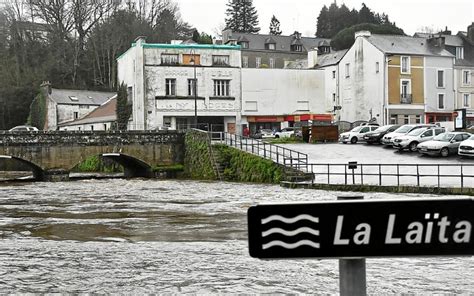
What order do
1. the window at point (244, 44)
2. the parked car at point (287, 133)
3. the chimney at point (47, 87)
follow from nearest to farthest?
the parked car at point (287, 133) → the chimney at point (47, 87) → the window at point (244, 44)

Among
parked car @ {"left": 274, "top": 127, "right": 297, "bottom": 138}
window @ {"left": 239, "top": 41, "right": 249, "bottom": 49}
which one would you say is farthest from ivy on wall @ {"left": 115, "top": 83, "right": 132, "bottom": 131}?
window @ {"left": 239, "top": 41, "right": 249, "bottom": 49}

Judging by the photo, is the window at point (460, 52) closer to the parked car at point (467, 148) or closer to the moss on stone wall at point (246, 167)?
the parked car at point (467, 148)

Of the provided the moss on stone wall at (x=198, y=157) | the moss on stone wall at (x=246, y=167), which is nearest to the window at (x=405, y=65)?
the moss on stone wall at (x=198, y=157)

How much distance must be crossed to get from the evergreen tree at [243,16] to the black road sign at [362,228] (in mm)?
108991

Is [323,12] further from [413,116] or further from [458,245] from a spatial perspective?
[458,245]

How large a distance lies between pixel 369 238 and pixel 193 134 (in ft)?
139

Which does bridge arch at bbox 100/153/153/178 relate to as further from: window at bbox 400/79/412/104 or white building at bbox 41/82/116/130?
window at bbox 400/79/412/104

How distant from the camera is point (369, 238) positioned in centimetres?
192

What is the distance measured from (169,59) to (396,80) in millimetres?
20231

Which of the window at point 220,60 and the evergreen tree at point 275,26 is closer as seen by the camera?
the window at point 220,60

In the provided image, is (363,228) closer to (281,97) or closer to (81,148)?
(81,148)

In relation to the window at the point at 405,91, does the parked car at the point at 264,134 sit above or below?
below

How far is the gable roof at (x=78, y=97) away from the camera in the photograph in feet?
219

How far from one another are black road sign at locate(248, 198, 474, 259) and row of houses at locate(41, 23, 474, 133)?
48.4 m
